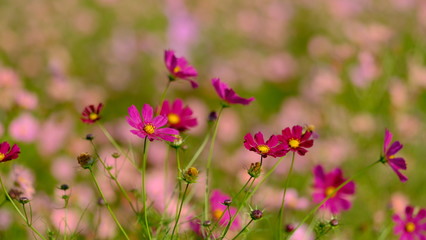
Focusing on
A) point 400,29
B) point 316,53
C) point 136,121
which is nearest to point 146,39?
point 316,53

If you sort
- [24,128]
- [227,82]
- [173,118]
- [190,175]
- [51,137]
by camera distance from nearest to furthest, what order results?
[190,175] < [173,118] < [24,128] < [51,137] < [227,82]

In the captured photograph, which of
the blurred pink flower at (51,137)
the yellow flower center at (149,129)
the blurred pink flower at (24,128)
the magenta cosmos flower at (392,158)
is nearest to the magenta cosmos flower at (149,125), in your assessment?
the yellow flower center at (149,129)

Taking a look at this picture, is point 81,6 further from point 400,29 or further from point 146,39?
point 400,29

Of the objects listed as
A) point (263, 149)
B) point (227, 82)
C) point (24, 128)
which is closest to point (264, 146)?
point (263, 149)

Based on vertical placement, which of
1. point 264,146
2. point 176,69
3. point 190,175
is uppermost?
point 176,69

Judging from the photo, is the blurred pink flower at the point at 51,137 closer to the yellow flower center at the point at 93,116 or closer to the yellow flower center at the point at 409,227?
the yellow flower center at the point at 93,116

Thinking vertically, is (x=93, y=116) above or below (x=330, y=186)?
below

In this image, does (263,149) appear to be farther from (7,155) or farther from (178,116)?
(7,155)

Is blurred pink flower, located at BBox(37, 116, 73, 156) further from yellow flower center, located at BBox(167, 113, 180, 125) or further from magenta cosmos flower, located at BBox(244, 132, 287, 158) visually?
magenta cosmos flower, located at BBox(244, 132, 287, 158)
